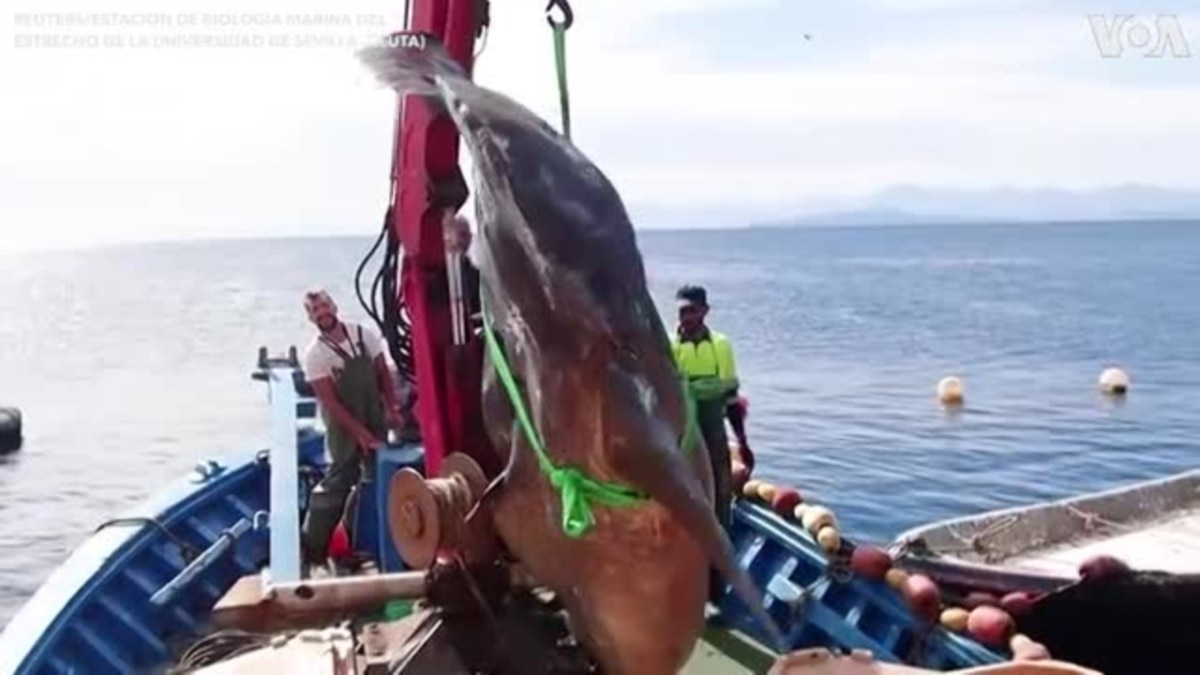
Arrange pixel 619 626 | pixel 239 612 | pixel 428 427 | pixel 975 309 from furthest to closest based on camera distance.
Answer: pixel 975 309 < pixel 428 427 < pixel 239 612 < pixel 619 626

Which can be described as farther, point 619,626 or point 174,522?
point 174,522

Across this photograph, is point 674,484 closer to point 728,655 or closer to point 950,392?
point 728,655

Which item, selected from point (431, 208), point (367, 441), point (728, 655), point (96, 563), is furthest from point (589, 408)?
point (96, 563)

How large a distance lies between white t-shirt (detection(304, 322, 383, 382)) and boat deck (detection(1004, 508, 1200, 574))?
4779 mm

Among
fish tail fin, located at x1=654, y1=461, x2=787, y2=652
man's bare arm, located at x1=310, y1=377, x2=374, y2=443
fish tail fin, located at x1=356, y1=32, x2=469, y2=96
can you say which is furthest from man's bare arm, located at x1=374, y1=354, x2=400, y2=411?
fish tail fin, located at x1=654, y1=461, x2=787, y2=652

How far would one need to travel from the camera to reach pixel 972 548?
10656 millimetres

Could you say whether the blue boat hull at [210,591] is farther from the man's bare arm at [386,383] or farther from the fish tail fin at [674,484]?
the fish tail fin at [674,484]

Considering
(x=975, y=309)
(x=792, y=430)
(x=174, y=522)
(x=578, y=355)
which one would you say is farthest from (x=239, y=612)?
(x=975, y=309)

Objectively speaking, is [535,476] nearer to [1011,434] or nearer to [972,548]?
[972,548]

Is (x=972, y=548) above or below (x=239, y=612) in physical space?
below

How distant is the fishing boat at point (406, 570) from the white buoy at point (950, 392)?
70.2ft

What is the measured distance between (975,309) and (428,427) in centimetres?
5445

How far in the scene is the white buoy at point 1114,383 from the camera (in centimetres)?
3098

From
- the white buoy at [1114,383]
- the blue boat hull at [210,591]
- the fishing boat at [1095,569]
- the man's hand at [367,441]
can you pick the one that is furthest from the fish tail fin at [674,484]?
the white buoy at [1114,383]
